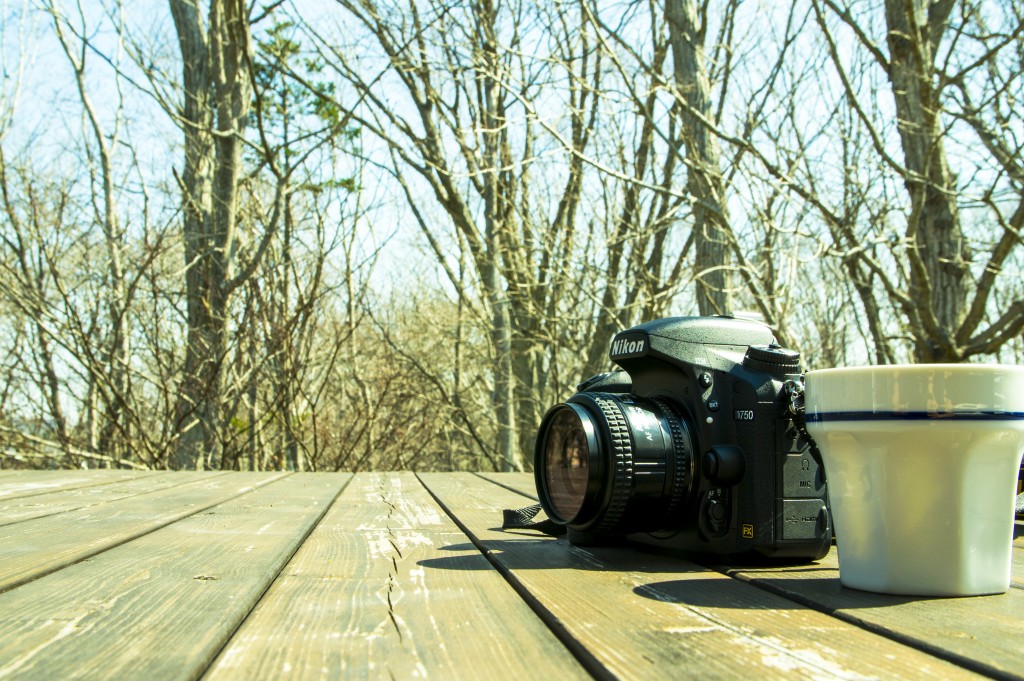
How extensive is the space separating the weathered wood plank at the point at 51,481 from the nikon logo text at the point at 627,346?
1.32 meters

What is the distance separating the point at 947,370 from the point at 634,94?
298 centimetres

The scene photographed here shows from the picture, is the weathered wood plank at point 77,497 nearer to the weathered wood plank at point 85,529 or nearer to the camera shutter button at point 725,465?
the weathered wood plank at point 85,529

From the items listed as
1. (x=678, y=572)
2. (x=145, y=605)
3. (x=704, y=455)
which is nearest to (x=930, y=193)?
(x=704, y=455)

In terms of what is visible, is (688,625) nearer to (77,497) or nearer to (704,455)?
(704,455)

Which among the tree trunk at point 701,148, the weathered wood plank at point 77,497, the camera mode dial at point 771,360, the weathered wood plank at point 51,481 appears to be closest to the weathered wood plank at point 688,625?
the camera mode dial at point 771,360

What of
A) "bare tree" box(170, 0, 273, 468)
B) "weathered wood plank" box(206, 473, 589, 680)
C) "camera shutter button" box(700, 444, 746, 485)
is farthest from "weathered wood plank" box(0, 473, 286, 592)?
"bare tree" box(170, 0, 273, 468)

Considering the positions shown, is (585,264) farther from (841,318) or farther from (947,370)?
(841,318)

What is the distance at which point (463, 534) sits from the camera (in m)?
1.41

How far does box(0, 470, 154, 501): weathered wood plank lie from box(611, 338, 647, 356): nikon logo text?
1316 millimetres

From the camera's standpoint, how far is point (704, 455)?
116cm

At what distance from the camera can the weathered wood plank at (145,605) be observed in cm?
63

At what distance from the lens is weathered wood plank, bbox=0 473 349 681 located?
63 cm

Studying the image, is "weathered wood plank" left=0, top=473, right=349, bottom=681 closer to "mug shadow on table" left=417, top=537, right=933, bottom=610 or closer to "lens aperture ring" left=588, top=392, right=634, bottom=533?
"mug shadow on table" left=417, top=537, right=933, bottom=610

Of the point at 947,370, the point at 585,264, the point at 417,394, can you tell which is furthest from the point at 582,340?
the point at 947,370
